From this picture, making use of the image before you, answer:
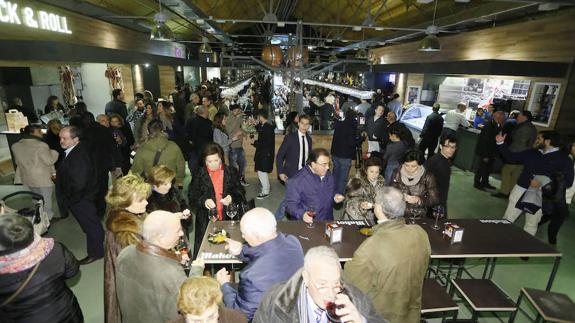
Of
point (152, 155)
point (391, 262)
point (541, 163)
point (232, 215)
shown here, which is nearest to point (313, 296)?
point (391, 262)

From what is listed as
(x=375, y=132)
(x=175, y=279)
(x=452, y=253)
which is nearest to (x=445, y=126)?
(x=375, y=132)

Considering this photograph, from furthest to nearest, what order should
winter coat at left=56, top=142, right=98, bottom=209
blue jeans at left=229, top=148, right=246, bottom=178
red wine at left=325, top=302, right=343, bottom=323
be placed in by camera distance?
blue jeans at left=229, top=148, right=246, bottom=178 → winter coat at left=56, top=142, right=98, bottom=209 → red wine at left=325, top=302, right=343, bottom=323

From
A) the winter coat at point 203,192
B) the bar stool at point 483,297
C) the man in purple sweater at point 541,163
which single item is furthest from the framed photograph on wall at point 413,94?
the winter coat at point 203,192

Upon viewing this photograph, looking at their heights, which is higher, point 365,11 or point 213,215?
point 365,11

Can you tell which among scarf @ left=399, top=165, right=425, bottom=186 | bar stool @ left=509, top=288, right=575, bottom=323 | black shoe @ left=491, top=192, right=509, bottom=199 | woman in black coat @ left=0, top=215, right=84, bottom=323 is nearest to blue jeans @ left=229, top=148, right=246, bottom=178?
scarf @ left=399, top=165, right=425, bottom=186

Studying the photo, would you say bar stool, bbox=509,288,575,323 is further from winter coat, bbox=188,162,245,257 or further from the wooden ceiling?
the wooden ceiling

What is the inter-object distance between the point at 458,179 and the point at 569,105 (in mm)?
2604

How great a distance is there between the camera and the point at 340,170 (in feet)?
18.2

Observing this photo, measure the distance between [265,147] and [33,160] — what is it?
333cm

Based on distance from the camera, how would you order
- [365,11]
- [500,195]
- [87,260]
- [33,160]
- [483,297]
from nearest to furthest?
[483,297], [87,260], [33,160], [500,195], [365,11]

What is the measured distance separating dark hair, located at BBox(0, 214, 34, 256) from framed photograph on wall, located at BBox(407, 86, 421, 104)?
11862mm

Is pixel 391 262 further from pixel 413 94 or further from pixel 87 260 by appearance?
pixel 413 94

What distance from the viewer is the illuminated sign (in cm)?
526

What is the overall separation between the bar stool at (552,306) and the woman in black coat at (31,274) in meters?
3.56
